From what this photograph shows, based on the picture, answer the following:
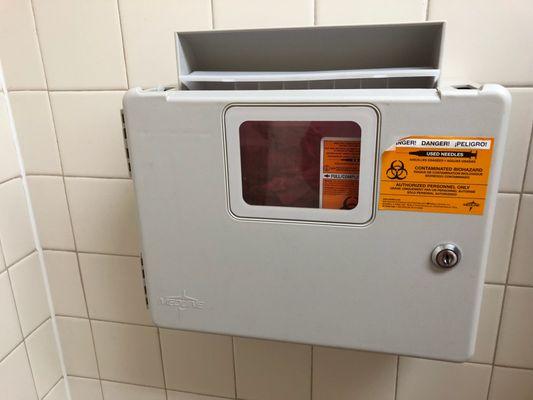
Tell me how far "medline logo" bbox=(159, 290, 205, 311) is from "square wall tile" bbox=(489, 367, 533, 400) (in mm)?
575

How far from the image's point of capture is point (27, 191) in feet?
2.98

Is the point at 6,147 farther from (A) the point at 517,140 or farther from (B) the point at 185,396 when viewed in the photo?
(A) the point at 517,140

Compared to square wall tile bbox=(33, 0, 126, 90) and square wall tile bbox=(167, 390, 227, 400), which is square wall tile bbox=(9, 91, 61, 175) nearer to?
square wall tile bbox=(33, 0, 126, 90)

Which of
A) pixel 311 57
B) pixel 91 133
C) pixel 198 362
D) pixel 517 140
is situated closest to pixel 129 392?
pixel 198 362

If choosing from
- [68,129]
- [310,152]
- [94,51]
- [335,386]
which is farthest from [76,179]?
[335,386]

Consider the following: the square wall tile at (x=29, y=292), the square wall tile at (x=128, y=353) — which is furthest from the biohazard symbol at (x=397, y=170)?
the square wall tile at (x=29, y=292)

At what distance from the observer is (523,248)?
2.44 feet

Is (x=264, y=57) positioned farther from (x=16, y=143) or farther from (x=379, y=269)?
(x=16, y=143)

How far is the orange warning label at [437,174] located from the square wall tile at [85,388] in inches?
33.6

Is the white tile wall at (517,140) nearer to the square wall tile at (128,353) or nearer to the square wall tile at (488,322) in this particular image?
the square wall tile at (488,322)

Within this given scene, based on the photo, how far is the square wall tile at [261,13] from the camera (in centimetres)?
71

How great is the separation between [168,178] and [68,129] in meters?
0.38

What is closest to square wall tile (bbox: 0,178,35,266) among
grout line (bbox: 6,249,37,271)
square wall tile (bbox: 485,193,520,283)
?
grout line (bbox: 6,249,37,271)

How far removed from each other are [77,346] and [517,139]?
0.99m
